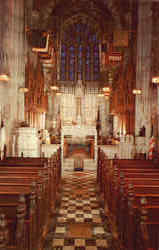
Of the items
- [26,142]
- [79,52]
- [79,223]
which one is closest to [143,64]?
[26,142]

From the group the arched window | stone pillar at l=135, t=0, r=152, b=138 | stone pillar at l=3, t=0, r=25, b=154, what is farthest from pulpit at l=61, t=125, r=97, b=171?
the arched window

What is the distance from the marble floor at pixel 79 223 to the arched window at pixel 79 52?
18.1 metres

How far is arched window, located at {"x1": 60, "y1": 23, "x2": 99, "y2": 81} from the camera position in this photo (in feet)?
81.4

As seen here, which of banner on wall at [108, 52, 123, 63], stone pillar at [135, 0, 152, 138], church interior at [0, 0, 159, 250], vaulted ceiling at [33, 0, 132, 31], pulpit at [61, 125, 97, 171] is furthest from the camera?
vaulted ceiling at [33, 0, 132, 31]

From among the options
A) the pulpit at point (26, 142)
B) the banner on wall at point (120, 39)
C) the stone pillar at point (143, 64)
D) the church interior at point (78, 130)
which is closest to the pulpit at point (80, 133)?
the church interior at point (78, 130)

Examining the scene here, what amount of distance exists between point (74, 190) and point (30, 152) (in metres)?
3.08

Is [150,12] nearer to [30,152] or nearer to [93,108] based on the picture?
[30,152]

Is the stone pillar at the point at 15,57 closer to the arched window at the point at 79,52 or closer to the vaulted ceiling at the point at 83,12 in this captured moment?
the vaulted ceiling at the point at 83,12

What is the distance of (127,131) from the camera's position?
14.8 m

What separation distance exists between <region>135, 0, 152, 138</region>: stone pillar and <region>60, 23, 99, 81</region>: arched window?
1156 centimetres

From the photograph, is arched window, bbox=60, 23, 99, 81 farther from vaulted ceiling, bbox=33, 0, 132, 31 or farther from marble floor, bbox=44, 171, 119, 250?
marble floor, bbox=44, 171, 119, 250

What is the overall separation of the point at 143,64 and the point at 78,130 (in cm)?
480

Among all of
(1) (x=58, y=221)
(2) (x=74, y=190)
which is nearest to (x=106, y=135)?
(2) (x=74, y=190)

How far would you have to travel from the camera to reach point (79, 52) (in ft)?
82.3
